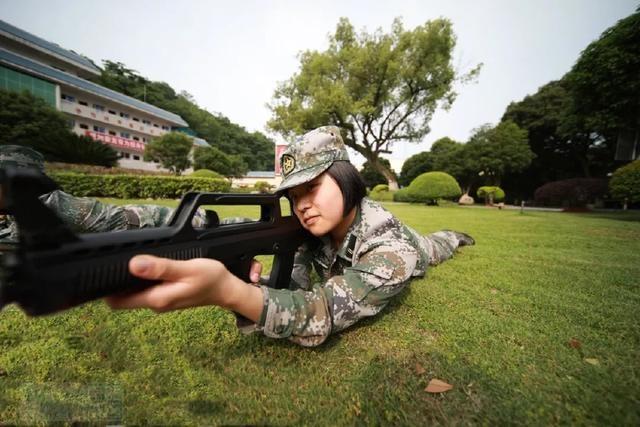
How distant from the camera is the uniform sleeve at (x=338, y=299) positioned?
1.17 metres

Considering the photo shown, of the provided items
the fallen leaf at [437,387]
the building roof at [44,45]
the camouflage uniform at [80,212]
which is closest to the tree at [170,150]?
the building roof at [44,45]

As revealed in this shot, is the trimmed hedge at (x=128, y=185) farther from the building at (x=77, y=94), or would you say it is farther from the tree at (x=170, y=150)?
the building at (x=77, y=94)

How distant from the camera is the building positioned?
2433 centimetres

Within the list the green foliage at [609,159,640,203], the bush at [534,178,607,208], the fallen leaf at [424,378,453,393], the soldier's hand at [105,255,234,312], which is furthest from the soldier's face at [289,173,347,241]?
the bush at [534,178,607,208]

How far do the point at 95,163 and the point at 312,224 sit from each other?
85.7ft

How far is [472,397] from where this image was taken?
41.3 inches

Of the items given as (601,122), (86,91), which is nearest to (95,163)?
(86,91)

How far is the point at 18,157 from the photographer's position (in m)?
2.05

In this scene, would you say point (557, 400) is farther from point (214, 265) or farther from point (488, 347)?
point (214, 265)

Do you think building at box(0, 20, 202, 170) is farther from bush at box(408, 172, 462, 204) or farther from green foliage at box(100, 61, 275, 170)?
bush at box(408, 172, 462, 204)

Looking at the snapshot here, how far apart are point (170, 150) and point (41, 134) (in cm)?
1091

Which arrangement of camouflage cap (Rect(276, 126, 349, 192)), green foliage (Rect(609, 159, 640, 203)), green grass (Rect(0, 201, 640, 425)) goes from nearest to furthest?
green grass (Rect(0, 201, 640, 425)) < camouflage cap (Rect(276, 126, 349, 192)) < green foliage (Rect(609, 159, 640, 203))

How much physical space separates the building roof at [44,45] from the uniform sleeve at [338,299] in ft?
135

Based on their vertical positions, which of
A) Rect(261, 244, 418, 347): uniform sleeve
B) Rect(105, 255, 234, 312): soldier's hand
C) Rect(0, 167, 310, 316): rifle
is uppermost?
Rect(0, 167, 310, 316): rifle
